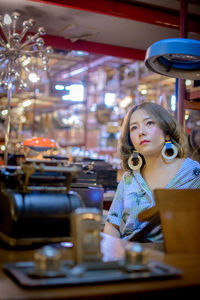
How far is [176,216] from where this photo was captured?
1.41 metres

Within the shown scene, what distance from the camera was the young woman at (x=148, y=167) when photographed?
2131mm

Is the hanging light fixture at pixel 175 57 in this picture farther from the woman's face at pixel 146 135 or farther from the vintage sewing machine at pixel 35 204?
the vintage sewing machine at pixel 35 204

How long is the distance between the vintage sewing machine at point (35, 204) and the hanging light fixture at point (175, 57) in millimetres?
1216

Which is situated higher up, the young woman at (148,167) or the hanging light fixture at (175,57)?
the hanging light fixture at (175,57)

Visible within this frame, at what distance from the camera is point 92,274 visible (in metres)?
0.95

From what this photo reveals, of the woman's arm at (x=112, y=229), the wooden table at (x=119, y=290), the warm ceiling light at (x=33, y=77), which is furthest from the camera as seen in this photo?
the warm ceiling light at (x=33, y=77)

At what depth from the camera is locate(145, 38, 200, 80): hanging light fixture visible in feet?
7.47

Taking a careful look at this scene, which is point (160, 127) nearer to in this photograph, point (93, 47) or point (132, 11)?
point (132, 11)

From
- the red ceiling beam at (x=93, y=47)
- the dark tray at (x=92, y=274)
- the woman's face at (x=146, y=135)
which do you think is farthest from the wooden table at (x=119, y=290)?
the red ceiling beam at (x=93, y=47)

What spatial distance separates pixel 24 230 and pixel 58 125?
8.43 m

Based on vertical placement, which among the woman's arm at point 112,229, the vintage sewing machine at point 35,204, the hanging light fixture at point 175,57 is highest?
the hanging light fixture at point 175,57

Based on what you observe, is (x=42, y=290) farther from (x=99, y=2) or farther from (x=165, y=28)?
(x=165, y=28)

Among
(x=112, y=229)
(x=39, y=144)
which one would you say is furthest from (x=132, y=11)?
(x=112, y=229)

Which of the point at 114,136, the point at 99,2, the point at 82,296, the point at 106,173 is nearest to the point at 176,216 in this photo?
the point at 82,296
